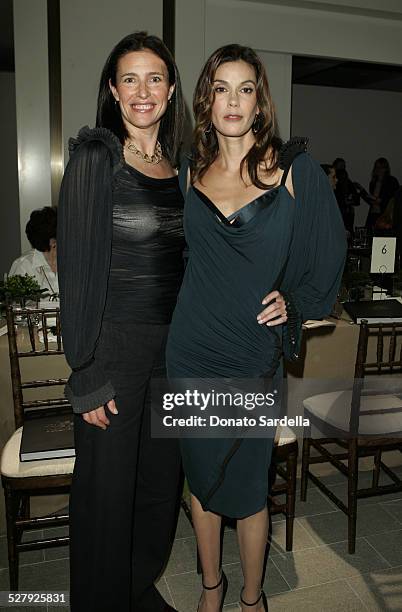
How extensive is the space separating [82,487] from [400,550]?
4.65ft

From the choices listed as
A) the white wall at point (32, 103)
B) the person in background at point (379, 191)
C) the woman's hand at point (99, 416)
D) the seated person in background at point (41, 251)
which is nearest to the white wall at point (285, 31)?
the white wall at point (32, 103)

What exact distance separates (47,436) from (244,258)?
1.05 m

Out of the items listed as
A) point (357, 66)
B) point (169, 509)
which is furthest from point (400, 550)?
point (357, 66)

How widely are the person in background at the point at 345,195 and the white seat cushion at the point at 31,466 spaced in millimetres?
5815

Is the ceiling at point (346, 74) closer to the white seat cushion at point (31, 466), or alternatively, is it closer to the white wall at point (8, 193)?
the white wall at point (8, 193)

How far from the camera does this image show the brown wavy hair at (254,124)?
4.87ft

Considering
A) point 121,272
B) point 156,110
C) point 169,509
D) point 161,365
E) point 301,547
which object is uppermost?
point 156,110

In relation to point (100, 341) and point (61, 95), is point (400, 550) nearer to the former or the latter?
point (100, 341)

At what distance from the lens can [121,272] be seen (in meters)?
1.50

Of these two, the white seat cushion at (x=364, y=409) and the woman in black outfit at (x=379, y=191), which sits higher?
the woman in black outfit at (x=379, y=191)

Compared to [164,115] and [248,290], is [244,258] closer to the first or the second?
[248,290]

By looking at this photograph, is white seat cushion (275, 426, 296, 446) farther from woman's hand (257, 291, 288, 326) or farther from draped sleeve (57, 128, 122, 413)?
draped sleeve (57, 128, 122, 413)

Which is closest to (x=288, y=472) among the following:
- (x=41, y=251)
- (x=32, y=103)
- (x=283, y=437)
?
(x=283, y=437)

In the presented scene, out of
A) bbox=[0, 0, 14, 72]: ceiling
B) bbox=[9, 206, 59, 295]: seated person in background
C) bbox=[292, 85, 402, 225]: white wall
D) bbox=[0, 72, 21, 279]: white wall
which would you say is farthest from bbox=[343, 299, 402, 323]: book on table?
bbox=[292, 85, 402, 225]: white wall
